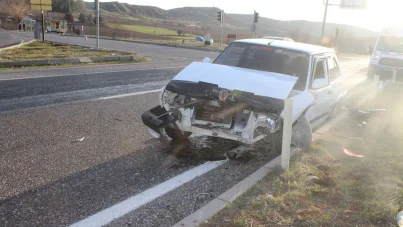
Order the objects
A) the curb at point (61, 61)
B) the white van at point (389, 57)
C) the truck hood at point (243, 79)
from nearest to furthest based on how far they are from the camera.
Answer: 1. the truck hood at point (243, 79)
2. the curb at point (61, 61)
3. the white van at point (389, 57)

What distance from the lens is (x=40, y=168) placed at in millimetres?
4223

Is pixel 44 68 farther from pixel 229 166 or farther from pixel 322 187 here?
pixel 322 187

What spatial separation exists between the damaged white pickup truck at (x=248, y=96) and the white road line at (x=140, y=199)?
58 centimetres

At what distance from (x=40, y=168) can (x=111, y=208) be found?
1.36m

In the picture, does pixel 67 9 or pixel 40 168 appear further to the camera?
pixel 67 9

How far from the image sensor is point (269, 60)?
5.85 m

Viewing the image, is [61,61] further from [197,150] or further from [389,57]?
[389,57]

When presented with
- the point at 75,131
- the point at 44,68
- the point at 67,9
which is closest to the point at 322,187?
the point at 75,131

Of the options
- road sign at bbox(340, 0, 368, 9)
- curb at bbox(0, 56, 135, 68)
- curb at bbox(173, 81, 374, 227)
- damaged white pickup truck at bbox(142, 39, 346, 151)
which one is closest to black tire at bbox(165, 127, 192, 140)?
damaged white pickup truck at bbox(142, 39, 346, 151)

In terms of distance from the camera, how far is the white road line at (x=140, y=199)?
3.18 m

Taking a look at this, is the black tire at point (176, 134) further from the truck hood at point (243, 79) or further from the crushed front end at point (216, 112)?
the truck hood at point (243, 79)

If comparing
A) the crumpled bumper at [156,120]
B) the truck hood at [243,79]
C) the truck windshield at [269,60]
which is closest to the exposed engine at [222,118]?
the crumpled bumper at [156,120]

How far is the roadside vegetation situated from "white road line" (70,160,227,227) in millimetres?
807

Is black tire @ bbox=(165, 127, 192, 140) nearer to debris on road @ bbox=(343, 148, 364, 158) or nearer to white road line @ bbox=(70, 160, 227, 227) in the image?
white road line @ bbox=(70, 160, 227, 227)
